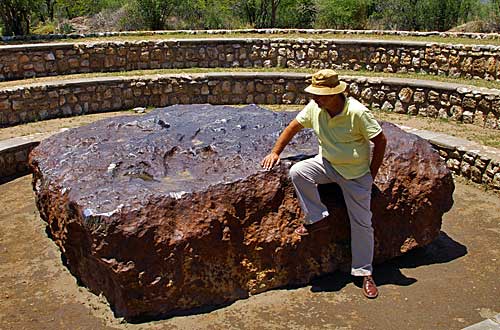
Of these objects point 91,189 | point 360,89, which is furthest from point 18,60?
point 91,189

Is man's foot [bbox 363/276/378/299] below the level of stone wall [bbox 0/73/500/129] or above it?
below

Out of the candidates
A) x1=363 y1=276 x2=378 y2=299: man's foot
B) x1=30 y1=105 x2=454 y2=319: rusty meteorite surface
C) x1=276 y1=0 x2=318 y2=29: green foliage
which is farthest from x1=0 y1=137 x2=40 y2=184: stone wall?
x1=276 y1=0 x2=318 y2=29: green foliage

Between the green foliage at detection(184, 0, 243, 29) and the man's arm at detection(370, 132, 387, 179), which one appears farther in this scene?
the green foliage at detection(184, 0, 243, 29)

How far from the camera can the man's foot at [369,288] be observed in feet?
12.7

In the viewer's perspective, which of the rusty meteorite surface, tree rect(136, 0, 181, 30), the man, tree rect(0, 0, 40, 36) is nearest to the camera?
the rusty meteorite surface

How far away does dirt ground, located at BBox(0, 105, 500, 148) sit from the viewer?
298 inches

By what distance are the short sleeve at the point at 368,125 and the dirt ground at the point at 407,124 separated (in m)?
3.99

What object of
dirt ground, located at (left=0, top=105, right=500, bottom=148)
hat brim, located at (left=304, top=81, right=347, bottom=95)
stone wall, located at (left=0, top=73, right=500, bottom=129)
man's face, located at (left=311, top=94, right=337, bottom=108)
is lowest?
dirt ground, located at (left=0, top=105, right=500, bottom=148)

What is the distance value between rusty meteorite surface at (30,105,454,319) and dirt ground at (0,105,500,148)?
3301mm

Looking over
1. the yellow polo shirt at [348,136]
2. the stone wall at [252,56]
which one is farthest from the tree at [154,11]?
the yellow polo shirt at [348,136]

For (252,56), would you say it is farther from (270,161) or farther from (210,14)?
(270,161)

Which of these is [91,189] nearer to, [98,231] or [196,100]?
[98,231]

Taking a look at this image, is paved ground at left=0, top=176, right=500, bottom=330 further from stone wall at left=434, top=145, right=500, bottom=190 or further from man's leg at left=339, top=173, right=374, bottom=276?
stone wall at left=434, top=145, right=500, bottom=190

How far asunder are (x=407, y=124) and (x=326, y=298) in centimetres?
502
